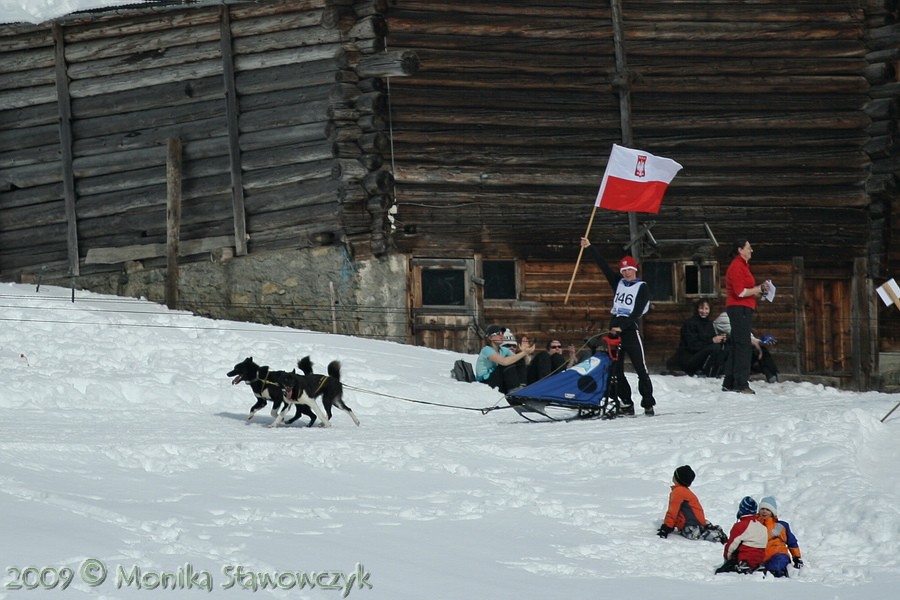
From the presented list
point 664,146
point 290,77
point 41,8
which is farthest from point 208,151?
point 664,146

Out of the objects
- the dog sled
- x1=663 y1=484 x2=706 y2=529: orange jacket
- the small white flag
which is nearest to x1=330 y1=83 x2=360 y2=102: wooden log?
the dog sled

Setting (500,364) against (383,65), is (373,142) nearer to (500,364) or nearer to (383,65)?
(383,65)

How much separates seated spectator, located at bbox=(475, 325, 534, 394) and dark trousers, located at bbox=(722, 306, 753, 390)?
2336 mm

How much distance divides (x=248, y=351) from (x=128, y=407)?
2570mm

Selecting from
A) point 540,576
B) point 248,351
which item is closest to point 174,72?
point 248,351

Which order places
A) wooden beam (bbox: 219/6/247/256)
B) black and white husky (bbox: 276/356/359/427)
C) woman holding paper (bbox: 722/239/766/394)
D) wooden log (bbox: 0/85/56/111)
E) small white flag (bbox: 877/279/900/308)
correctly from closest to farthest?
black and white husky (bbox: 276/356/359/427) → small white flag (bbox: 877/279/900/308) → woman holding paper (bbox: 722/239/766/394) → wooden beam (bbox: 219/6/247/256) → wooden log (bbox: 0/85/56/111)

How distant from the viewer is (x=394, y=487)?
33.5ft

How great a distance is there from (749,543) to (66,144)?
1477cm

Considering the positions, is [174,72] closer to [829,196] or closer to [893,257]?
[829,196]

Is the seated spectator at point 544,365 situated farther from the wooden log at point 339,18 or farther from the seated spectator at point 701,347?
the wooden log at point 339,18

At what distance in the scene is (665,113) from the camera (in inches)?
821

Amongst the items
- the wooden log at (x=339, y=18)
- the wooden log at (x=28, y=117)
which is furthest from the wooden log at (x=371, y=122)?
the wooden log at (x=28, y=117)

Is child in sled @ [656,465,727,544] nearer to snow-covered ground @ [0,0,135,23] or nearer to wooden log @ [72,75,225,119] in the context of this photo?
wooden log @ [72,75,225,119]

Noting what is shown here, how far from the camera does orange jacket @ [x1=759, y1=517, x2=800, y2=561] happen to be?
8.80m
